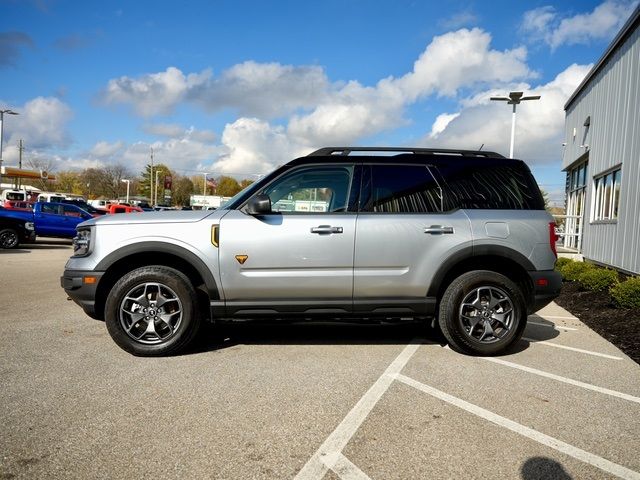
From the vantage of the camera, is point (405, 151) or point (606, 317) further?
point (606, 317)

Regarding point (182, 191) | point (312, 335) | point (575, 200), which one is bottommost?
point (312, 335)

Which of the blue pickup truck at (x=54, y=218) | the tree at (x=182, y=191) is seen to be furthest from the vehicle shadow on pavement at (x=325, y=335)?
the tree at (x=182, y=191)

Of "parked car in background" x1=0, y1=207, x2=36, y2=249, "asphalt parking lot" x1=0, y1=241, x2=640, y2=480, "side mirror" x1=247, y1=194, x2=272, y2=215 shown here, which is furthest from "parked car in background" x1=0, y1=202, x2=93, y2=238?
"side mirror" x1=247, y1=194, x2=272, y2=215

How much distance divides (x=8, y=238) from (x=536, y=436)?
18.3 m

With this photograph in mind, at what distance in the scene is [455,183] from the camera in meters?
4.95

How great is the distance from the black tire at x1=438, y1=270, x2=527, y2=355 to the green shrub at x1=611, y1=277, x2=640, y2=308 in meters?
2.93

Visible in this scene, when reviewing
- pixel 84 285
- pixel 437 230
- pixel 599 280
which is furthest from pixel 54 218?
pixel 599 280

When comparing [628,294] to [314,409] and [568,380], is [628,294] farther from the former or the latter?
[314,409]

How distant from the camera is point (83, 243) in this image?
463cm

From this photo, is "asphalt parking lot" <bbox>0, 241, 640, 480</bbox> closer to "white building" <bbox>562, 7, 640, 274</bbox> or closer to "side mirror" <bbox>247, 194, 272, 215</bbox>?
"side mirror" <bbox>247, 194, 272, 215</bbox>

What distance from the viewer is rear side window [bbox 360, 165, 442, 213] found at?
4809mm

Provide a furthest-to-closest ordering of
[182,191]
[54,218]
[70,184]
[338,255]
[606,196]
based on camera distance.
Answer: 1. [182,191]
2. [70,184]
3. [54,218]
4. [606,196]
5. [338,255]

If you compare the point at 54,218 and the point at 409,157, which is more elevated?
the point at 409,157

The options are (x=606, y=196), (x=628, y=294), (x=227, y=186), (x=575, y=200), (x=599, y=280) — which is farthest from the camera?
(x=227, y=186)
